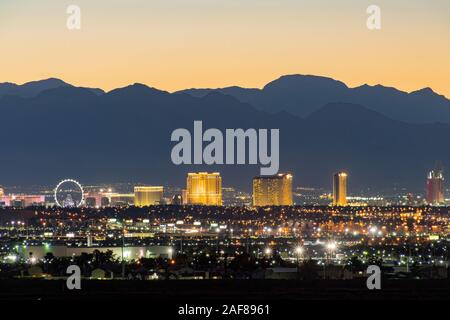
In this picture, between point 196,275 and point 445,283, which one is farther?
point 196,275

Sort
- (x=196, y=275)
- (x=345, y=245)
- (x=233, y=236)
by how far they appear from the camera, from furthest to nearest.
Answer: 1. (x=233, y=236)
2. (x=345, y=245)
3. (x=196, y=275)

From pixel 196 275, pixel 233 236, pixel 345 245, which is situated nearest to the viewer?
pixel 196 275

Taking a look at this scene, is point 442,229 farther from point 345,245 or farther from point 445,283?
point 445,283

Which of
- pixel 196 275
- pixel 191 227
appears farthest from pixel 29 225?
pixel 196 275

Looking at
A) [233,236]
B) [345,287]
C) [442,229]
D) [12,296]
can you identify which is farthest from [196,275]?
[442,229]
